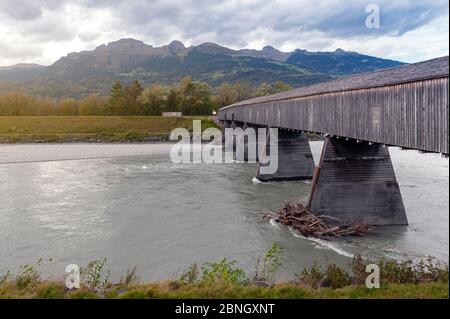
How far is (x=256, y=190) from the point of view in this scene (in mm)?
23859

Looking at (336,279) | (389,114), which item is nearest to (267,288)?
(336,279)

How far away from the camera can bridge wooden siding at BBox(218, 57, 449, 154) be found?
31.0ft

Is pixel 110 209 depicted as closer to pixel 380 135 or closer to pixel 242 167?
pixel 380 135

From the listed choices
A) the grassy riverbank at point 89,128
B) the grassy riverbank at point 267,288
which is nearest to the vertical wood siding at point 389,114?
the grassy riverbank at point 267,288

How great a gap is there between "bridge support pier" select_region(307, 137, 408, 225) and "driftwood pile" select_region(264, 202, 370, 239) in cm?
47

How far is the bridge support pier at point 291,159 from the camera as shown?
26.7m

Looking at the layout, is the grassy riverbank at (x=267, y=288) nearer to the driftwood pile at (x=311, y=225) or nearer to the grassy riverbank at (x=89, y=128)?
the driftwood pile at (x=311, y=225)

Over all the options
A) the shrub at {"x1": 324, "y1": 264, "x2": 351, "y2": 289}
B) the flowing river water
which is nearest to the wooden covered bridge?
the flowing river water

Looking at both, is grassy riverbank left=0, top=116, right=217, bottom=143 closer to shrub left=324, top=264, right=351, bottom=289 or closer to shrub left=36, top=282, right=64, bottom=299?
shrub left=36, top=282, right=64, bottom=299

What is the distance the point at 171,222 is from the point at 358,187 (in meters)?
9.04

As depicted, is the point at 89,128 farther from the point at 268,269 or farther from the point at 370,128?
the point at 268,269

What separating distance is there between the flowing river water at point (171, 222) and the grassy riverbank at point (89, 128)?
31.1 meters

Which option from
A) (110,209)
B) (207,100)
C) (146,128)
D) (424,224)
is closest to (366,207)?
(424,224)
